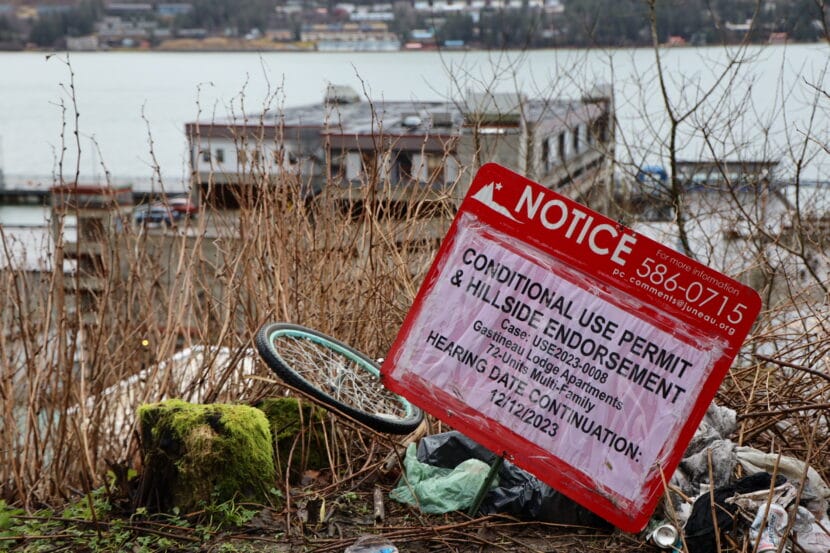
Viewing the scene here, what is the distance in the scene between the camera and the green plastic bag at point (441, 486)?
4.26 metres

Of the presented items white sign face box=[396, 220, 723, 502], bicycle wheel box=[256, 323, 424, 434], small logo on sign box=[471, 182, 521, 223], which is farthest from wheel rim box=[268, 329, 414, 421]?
small logo on sign box=[471, 182, 521, 223]

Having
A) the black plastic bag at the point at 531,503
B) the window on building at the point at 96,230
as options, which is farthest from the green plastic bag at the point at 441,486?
the window on building at the point at 96,230

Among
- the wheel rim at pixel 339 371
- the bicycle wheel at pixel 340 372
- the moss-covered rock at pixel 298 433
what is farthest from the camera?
the wheel rim at pixel 339 371

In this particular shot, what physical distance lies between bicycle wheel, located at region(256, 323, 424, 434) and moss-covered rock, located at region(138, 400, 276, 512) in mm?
440

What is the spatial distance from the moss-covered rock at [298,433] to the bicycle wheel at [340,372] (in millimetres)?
163

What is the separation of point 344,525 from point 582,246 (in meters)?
1.67

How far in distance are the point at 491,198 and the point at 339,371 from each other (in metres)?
1.65

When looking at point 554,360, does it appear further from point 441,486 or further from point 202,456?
point 202,456

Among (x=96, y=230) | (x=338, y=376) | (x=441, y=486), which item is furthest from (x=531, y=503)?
(x=96, y=230)

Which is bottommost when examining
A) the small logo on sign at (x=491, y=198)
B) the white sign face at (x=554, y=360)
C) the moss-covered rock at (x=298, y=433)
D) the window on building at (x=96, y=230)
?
the moss-covered rock at (x=298, y=433)

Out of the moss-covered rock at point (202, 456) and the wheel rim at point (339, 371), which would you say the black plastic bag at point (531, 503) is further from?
the moss-covered rock at point (202, 456)

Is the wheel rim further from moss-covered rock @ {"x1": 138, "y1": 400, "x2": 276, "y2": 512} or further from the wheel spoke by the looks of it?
moss-covered rock @ {"x1": 138, "y1": 400, "x2": 276, "y2": 512}

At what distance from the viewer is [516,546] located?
156 inches

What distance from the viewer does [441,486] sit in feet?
14.2
